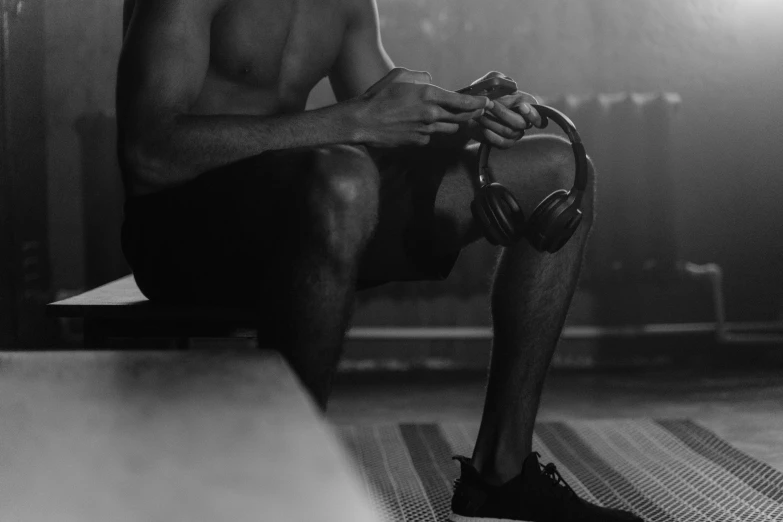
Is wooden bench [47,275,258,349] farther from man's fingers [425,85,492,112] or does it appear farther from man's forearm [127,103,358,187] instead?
man's fingers [425,85,492,112]

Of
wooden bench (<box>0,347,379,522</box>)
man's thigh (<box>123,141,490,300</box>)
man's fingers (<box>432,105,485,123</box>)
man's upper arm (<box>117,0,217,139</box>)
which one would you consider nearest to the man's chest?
man's upper arm (<box>117,0,217,139</box>)

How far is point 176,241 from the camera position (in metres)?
1.08

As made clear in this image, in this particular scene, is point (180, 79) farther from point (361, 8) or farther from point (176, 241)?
point (361, 8)

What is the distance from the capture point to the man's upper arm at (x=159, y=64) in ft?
3.58

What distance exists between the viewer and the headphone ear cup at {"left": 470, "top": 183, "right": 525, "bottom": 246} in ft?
3.43

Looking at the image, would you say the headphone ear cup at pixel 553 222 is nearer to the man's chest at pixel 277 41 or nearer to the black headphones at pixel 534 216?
the black headphones at pixel 534 216

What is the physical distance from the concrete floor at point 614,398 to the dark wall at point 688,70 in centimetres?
46

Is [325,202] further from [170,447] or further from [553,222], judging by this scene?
[170,447]

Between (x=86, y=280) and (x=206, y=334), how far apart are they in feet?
4.89

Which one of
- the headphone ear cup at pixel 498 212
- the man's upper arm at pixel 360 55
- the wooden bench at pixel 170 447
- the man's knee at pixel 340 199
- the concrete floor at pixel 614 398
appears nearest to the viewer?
the wooden bench at pixel 170 447

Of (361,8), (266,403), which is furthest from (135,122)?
(266,403)

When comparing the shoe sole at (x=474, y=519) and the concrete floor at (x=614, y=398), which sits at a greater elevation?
the shoe sole at (x=474, y=519)

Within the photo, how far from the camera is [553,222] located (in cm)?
107

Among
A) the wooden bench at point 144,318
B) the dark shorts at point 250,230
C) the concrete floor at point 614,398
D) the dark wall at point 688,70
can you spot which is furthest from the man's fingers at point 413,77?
the dark wall at point 688,70
